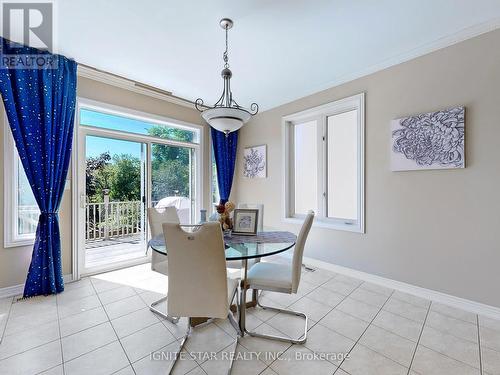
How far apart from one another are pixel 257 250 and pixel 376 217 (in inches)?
73.6

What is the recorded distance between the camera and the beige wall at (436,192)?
218 centimetres

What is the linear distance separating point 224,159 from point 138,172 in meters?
1.58

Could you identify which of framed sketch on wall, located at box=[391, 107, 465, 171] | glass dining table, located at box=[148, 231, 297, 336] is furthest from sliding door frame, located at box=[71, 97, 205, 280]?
framed sketch on wall, located at box=[391, 107, 465, 171]

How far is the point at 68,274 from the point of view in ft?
9.64

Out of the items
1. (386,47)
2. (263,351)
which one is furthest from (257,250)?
(386,47)

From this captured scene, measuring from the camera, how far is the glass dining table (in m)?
1.75

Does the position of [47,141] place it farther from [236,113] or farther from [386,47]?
[386,47]

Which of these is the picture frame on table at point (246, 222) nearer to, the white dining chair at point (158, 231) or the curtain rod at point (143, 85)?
the white dining chair at point (158, 231)

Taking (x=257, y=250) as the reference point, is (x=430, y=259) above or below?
below

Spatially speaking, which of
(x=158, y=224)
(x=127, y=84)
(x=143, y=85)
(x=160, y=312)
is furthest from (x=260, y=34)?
(x=160, y=312)

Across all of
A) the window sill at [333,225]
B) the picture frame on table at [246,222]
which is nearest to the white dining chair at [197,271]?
the picture frame on table at [246,222]

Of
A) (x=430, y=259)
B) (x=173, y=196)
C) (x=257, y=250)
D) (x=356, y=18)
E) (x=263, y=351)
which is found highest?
(x=356, y=18)

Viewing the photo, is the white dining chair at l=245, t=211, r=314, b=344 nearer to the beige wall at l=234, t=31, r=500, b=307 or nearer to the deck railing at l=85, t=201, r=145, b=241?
the beige wall at l=234, t=31, r=500, b=307

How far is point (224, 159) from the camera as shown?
15.0 feet
